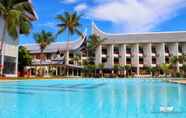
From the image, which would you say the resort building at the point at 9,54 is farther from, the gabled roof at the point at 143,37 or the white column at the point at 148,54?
the white column at the point at 148,54

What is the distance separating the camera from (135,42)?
74.2 metres

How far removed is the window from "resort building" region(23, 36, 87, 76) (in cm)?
1661

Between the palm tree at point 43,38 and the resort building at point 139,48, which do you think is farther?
the resort building at point 139,48

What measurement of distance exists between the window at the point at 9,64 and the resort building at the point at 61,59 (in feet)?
54.5

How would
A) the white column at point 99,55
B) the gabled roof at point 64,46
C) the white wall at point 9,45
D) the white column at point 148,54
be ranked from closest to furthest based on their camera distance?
1. the white wall at point 9,45
2. the gabled roof at point 64,46
3. the white column at point 148,54
4. the white column at point 99,55

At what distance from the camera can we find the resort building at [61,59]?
61.1m

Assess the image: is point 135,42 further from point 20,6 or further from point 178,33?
point 20,6

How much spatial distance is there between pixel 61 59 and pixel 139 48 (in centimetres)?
2049

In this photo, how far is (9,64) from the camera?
134 feet

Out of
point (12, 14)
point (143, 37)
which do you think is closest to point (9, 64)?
point (12, 14)

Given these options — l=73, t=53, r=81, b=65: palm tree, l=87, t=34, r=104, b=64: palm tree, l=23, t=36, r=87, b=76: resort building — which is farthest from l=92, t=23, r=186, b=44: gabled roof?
l=73, t=53, r=81, b=65: palm tree

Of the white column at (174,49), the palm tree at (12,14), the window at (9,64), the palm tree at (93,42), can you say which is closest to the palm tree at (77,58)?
the palm tree at (93,42)

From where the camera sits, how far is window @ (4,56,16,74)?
39.9 metres

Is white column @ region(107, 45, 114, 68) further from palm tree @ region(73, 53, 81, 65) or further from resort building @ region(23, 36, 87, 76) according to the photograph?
palm tree @ region(73, 53, 81, 65)
